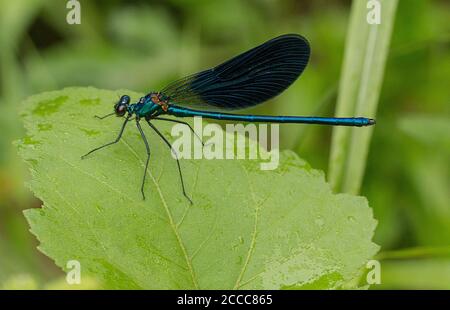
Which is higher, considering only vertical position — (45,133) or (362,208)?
(45,133)

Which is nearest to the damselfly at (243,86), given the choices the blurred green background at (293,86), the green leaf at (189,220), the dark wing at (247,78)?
the dark wing at (247,78)

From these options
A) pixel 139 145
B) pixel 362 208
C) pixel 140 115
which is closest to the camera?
pixel 362 208

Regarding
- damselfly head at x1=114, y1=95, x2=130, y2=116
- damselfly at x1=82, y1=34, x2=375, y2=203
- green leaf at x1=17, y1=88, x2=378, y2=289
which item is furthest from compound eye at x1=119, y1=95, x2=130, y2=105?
green leaf at x1=17, y1=88, x2=378, y2=289

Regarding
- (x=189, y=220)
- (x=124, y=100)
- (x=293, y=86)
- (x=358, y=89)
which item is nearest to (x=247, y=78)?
(x=358, y=89)

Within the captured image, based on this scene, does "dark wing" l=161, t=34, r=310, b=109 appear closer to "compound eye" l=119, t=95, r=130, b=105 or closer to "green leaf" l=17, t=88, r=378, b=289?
"compound eye" l=119, t=95, r=130, b=105

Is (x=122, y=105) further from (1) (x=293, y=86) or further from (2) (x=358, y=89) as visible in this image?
(1) (x=293, y=86)

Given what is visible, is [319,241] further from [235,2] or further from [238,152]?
[235,2]
